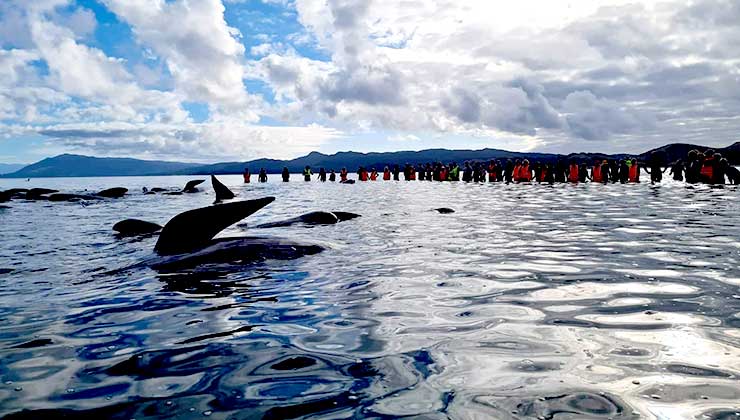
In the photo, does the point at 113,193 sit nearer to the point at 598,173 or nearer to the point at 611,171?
the point at 598,173

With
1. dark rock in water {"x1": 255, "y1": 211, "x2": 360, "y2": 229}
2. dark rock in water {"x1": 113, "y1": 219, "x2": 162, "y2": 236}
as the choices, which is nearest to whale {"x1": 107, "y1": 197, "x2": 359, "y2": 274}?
dark rock in water {"x1": 255, "y1": 211, "x2": 360, "y2": 229}

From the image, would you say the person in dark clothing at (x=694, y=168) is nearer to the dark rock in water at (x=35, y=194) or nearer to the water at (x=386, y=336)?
the water at (x=386, y=336)

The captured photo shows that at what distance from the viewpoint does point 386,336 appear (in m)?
4.59

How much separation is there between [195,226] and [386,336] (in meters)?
6.08

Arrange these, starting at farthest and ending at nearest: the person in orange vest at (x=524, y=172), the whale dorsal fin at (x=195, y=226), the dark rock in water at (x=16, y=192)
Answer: the person in orange vest at (x=524, y=172) → the dark rock in water at (x=16, y=192) → the whale dorsal fin at (x=195, y=226)

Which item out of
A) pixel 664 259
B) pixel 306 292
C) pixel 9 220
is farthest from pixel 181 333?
pixel 9 220

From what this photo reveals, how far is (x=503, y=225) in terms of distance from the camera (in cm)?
1456

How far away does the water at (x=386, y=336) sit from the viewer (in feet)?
10.5

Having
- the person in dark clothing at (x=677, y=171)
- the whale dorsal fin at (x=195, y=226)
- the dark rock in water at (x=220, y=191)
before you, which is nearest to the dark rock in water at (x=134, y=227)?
the whale dorsal fin at (x=195, y=226)

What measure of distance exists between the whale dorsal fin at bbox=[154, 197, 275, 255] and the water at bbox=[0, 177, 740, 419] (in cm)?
86

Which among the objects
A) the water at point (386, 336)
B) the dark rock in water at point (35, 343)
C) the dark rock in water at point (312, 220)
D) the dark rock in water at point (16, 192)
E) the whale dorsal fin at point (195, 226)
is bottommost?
the water at point (386, 336)

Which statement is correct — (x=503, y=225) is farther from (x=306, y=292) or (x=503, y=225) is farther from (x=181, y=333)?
(x=181, y=333)

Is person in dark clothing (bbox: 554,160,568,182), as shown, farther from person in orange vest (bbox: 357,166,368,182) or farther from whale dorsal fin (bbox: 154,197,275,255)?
whale dorsal fin (bbox: 154,197,275,255)

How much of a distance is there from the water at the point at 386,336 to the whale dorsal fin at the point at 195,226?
86 cm
